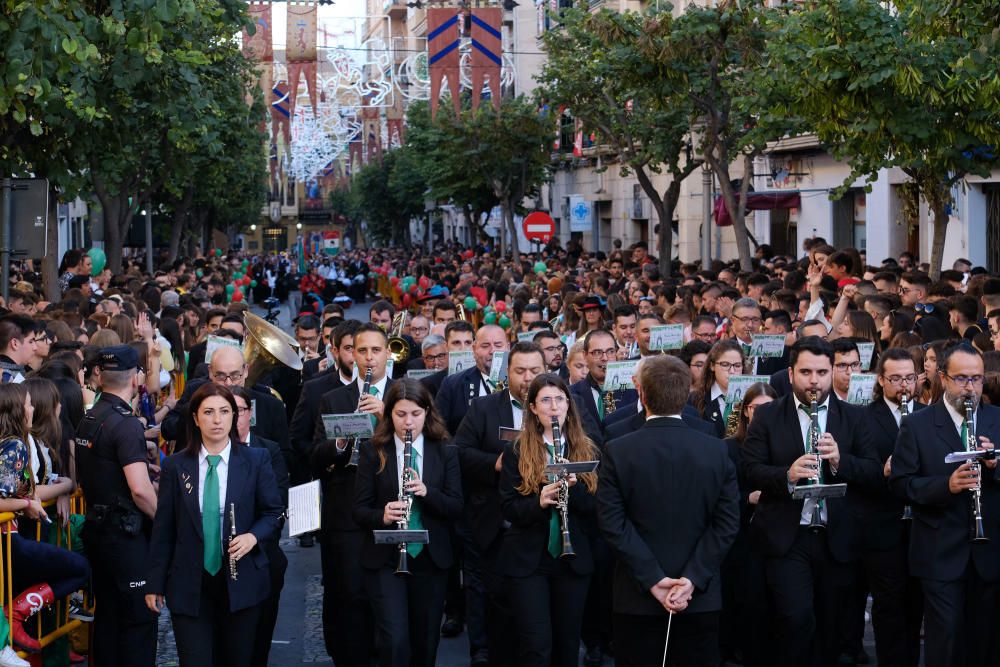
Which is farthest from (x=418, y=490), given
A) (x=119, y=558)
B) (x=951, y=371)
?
(x=951, y=371)

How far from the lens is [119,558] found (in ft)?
26.2

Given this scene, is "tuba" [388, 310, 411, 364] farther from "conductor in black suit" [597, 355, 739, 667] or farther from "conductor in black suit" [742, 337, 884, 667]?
"conductor in black suit" [597, 355, 739, 667]

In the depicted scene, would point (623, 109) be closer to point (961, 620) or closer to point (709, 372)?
point (709, 372)

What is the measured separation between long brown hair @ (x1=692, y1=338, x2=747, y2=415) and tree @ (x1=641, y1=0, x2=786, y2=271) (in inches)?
430

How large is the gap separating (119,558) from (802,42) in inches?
412

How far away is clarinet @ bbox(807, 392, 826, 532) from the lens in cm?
756

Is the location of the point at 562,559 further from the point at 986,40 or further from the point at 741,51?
the point at 741,51

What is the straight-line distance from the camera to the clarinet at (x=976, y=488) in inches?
293

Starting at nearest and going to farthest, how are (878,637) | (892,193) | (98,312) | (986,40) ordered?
(878,637) < (986,40) < (98,312) < (892,193)

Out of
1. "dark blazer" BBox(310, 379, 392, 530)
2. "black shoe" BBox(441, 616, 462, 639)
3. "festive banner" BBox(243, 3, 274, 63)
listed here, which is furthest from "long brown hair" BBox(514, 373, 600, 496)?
"festive banner" BBox(243, 3, 274, 63)

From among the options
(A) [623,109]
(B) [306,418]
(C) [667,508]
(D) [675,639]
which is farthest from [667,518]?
(A) [623,109]

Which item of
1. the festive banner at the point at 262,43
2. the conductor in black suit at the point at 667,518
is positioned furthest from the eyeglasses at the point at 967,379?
the festive banner at the point at 262,43

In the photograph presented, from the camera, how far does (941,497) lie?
759 centimetres

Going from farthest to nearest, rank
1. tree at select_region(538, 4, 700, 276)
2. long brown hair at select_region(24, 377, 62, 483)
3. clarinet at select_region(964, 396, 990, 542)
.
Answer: tree at select_region(538, 4, 700, 276), long brown hair at select_region(24, 377, 62, 483), clarinet at select_region(964, 396, 990, 542)
